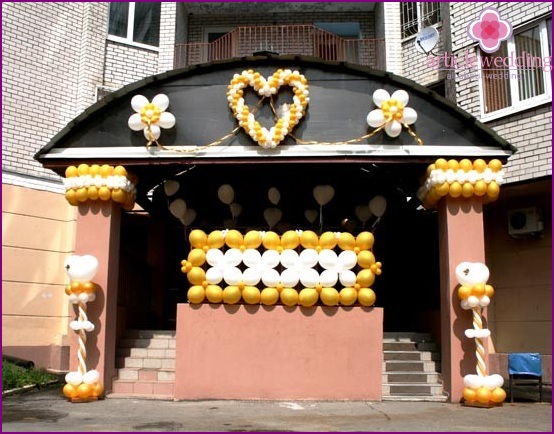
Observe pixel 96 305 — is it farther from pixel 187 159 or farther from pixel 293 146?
pixel 293 146

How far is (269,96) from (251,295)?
9.99 ft

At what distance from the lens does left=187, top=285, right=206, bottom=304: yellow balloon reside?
8539 mm

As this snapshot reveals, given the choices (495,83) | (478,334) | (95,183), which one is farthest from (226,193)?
(495,83)

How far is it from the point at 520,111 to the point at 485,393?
575 cm

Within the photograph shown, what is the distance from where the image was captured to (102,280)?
347 inches

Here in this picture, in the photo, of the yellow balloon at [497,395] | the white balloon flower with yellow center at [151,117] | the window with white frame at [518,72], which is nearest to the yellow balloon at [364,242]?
the yellow balloon at [497,395]

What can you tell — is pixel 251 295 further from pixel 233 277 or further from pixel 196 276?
pixel 196 276

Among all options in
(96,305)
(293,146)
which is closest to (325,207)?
(293,146)

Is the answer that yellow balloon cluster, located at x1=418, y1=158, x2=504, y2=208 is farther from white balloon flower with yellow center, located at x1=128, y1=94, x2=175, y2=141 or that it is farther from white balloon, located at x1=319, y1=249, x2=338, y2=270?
white balloon flower with yellow center, located at x1=128, y1=94, x2=175, y2=141

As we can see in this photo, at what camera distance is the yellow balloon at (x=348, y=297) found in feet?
28.1

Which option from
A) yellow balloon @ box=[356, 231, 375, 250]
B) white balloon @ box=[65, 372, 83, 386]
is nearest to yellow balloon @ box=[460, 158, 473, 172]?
yellow balloon @ box=[356, 231, 375, 250]

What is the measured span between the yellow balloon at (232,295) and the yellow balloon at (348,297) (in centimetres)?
149

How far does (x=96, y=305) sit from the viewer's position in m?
8.75

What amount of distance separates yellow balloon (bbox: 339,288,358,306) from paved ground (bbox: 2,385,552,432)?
4.60 ft
